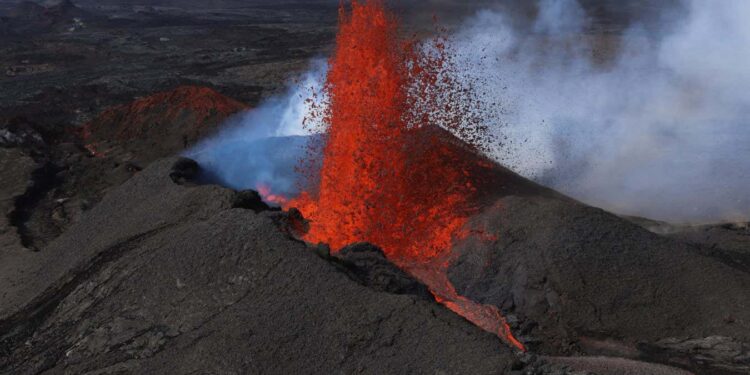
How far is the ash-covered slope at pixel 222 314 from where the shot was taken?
8.50m

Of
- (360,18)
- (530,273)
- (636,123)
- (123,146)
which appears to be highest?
(360,18)

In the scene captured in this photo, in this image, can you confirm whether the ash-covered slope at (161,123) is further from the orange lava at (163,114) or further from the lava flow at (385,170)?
the lava flow at (385,170)

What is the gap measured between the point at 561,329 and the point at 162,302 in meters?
7.42

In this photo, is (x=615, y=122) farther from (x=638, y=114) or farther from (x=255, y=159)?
(x=255, y=159)

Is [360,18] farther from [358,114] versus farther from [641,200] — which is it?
[641,200]

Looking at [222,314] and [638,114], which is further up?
[638,114]

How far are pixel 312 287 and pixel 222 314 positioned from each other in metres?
1.40

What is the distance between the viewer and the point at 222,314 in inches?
371

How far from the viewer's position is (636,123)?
84.9ft

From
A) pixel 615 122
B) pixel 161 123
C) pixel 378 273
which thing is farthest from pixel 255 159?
pixel 615 122

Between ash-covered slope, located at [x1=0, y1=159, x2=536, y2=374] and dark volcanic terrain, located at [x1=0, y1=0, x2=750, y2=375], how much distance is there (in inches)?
1.1

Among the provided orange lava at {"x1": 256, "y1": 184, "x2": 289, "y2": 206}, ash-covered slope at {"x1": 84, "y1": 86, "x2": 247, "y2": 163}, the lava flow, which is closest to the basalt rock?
the lava flow

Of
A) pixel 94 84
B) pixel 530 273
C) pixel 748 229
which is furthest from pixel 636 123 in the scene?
pixel 94 84

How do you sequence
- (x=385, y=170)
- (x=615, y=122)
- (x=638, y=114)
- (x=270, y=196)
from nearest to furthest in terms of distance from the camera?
(x=385, y=170), (x=270, y=196), (x=615, y=122), (x=638, y=114)
